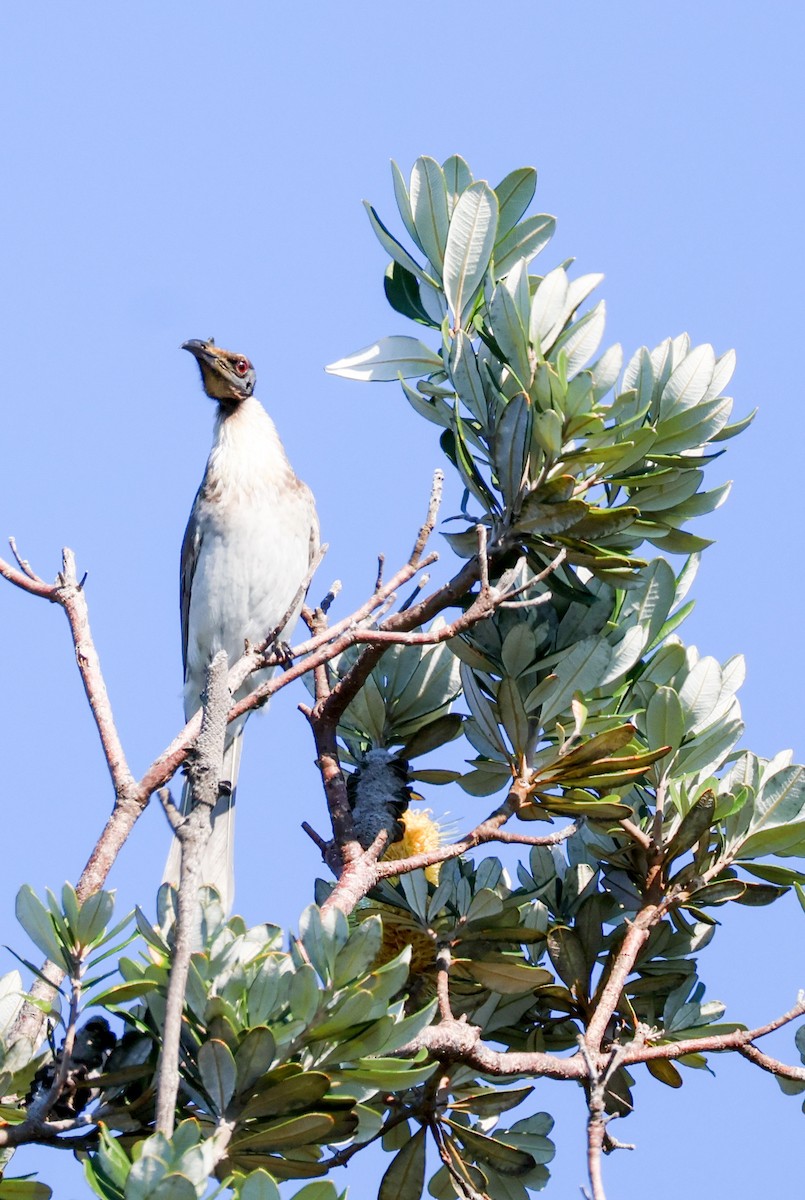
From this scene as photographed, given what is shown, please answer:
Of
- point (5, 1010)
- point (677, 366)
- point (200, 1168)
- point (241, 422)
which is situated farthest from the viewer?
point (241, 422)

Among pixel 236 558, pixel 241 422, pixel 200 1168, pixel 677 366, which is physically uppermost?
pixel 241 422

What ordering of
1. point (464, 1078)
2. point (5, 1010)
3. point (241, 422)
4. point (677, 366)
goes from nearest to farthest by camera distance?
point (5, 1010) < point (464, 1078) < point (677, 366) < point (241, 422)

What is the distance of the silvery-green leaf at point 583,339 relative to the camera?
347 centimetres

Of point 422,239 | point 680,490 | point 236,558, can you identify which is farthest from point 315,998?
point 236,558

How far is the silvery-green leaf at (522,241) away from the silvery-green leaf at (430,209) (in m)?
0.21

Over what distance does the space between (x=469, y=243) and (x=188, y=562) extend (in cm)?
361

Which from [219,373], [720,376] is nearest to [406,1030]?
[720,376]

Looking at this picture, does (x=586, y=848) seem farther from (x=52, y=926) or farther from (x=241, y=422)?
(x=241, y=422)

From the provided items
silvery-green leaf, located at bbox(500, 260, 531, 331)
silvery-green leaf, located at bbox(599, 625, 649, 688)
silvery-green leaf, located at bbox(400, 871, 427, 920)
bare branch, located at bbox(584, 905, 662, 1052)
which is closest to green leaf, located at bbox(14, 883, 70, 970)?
silvery-green leaf, located at bbox(400, 871, 427, 920)

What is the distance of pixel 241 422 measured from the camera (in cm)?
732

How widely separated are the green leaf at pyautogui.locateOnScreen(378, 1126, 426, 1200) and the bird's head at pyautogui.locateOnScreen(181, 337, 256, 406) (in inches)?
192

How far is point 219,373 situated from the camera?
7566 millimetres

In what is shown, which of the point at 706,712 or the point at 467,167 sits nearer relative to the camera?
the point at 706,712

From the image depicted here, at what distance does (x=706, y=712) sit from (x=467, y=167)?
149 centimetres
